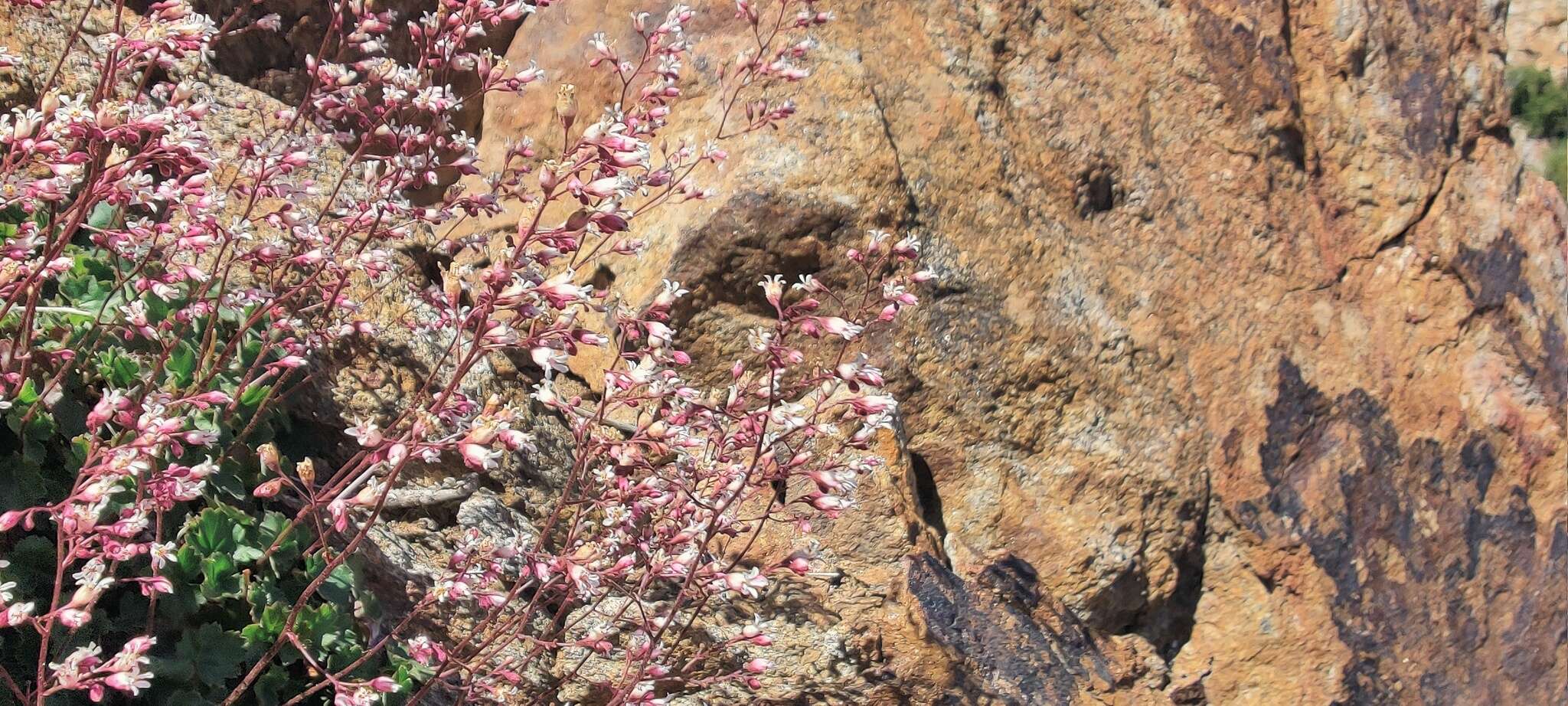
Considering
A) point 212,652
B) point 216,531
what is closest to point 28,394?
point 216,531

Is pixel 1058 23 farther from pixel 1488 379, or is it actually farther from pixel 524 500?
pixel 524 500

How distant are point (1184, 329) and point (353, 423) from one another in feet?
8.20

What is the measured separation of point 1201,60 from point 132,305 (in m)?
3.25

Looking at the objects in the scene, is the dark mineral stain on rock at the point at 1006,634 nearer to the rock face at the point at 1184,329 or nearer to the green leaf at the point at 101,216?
the rock face at the point at 1184,329

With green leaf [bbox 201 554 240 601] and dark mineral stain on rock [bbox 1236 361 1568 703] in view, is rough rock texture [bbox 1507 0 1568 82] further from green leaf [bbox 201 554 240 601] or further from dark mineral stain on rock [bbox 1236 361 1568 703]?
green leaf [bbox 201 554 240 601]

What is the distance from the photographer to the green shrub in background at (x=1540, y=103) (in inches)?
758

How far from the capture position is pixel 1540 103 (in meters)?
19.3

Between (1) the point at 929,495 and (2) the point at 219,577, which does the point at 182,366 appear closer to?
(2) the point at 219,577

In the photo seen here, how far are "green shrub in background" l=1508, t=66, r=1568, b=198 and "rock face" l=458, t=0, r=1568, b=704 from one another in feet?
59.5

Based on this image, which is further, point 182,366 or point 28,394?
point 182,366

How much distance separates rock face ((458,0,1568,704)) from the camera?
3.12 m

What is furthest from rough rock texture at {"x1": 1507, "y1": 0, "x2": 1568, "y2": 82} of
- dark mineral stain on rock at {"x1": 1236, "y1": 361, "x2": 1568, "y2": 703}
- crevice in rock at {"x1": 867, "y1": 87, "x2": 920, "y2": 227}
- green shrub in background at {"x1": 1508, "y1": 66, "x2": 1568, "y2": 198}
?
crevice in rock at {"x1": 867, "y1": 87, "x2": 920, "y2": 227}

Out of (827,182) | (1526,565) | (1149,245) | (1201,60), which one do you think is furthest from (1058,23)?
(1526,565)

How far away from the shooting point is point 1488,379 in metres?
4.04
